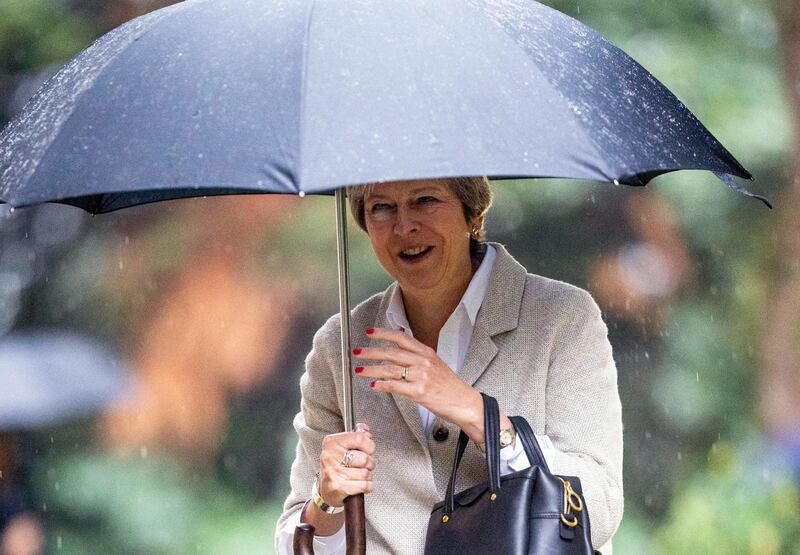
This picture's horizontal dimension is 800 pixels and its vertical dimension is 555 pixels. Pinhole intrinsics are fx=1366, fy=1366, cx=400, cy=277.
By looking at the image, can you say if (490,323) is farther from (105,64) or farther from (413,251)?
(105,64)

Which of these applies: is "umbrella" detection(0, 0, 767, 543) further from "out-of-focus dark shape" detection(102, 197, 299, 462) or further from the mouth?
"out-of-focus dark shape" detection(102, 197, 299, 462)

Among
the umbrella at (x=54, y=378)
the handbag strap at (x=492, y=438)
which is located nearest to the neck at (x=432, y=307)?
the handbag strap at (x=492, y=438)

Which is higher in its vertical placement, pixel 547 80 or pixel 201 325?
pixel 547 80

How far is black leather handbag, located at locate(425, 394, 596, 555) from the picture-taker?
235cm

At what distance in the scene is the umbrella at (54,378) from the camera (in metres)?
5.51

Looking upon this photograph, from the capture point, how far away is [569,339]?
2633mm

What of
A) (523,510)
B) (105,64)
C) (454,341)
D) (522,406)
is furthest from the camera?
(454,341)

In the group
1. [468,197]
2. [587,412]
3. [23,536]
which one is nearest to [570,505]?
[587,412]

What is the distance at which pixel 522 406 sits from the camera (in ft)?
8.57

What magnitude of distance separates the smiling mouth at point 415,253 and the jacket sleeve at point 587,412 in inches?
11.5

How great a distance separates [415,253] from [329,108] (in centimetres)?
72

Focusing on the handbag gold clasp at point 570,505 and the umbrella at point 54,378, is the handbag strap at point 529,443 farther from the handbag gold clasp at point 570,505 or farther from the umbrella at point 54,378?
the umbrella at point 54,378

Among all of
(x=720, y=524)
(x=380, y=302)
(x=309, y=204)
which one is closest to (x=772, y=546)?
(x=720, y=524)

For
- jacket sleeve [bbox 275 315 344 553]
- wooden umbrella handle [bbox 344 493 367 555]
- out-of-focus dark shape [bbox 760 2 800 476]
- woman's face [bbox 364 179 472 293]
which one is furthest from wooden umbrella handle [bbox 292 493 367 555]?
out-of-focus dark shape [bbox 760 2 800 476]
